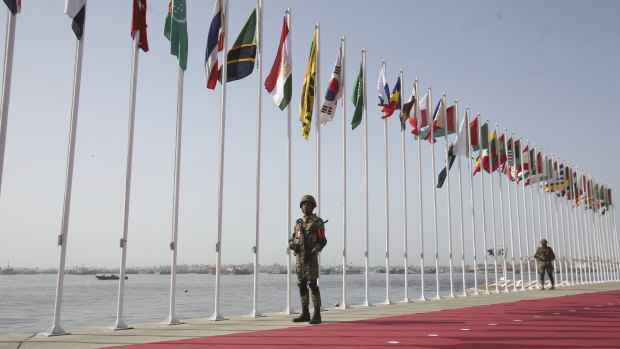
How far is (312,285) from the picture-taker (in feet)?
31.2

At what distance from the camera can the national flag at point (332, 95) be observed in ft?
50.7

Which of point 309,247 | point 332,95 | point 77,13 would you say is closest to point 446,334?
point 309,247

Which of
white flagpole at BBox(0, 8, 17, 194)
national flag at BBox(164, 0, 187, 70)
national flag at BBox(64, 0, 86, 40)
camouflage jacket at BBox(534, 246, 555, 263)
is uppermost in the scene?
national flag at BBox(164, 0, 187, 70)

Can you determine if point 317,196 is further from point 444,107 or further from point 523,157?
point 523,157

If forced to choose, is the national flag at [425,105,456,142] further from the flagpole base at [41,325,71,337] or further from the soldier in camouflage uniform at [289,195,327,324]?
the flagpole base at [41,325,71,337]

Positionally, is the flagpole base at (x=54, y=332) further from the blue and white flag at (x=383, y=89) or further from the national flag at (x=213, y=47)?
the blue and white flag at (x=383, y=89)

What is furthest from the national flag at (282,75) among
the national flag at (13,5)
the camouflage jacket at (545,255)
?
the camouflage jacket at (545,255)

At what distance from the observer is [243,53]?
500 inches

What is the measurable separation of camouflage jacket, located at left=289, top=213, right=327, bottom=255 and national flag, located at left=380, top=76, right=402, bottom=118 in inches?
346

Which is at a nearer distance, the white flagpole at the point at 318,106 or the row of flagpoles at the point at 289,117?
the row of flagpoles at the point at 289,117

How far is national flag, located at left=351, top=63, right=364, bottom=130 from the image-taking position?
1652 cm

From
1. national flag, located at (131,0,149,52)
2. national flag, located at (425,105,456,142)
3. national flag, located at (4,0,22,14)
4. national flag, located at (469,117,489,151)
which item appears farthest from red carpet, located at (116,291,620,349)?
national flag, located at (469,117,489,151)

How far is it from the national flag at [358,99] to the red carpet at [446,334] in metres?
7.41

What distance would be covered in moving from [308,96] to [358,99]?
2.70m
